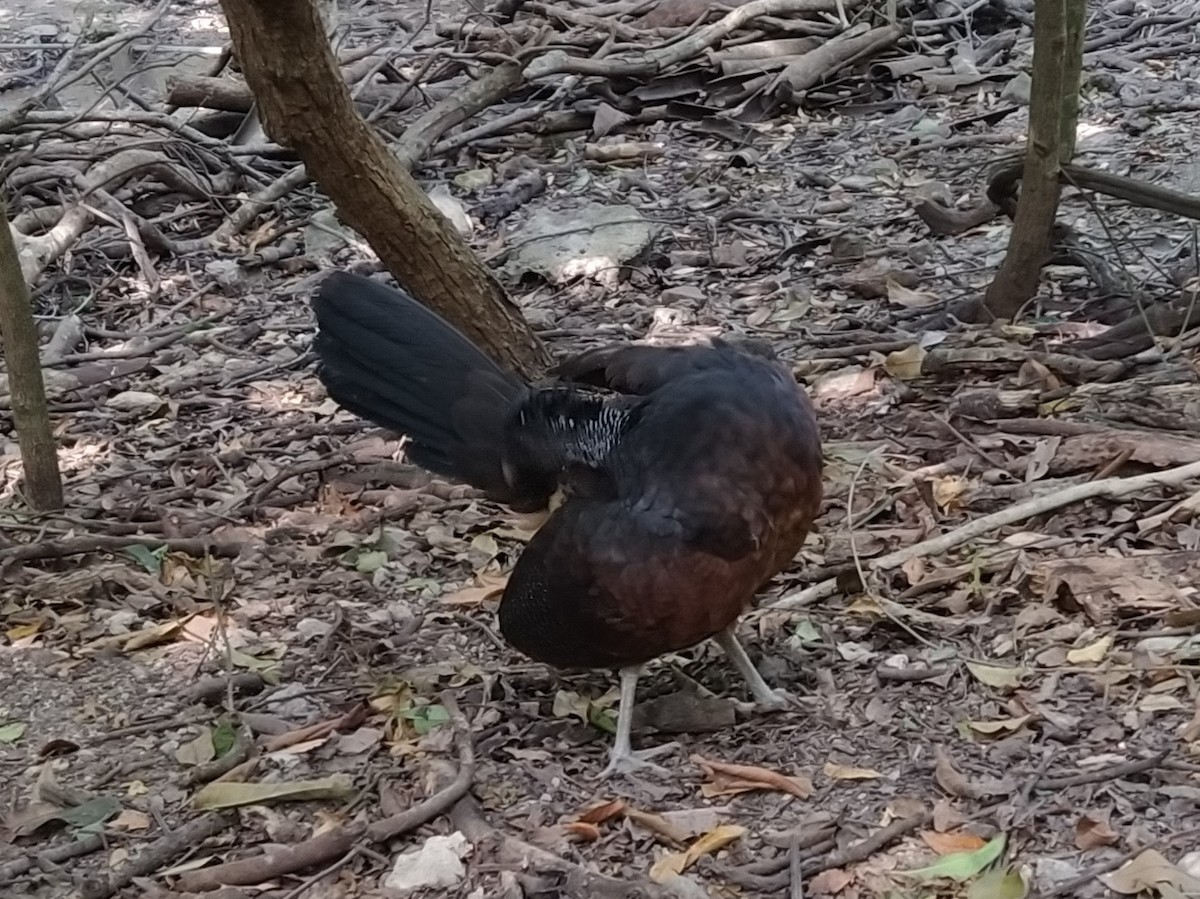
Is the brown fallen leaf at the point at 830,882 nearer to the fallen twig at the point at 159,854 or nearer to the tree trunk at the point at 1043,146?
the fallen twig at the point at 159,854

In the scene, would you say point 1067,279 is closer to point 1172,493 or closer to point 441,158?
point 1172,493

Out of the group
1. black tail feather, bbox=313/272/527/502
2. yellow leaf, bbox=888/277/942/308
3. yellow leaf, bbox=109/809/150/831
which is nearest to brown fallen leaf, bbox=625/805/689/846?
black tail feather, bbox=313/272/527/502

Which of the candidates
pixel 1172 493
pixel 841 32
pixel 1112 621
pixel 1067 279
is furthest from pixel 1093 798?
pixel 841 32

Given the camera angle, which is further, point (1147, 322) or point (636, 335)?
point (636, 335)

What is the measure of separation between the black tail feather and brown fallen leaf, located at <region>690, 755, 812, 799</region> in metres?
0.92

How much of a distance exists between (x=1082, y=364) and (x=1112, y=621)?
1.48 metres

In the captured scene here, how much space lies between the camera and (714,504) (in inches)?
121

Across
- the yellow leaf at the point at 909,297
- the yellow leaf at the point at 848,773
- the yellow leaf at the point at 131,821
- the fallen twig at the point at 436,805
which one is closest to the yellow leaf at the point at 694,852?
the yellow leaf at the point at 848,773

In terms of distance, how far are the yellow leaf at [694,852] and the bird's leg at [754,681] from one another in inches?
19.0

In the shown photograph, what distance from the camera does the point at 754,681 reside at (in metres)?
3.45

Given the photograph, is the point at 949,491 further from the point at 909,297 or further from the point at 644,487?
the point at 909,297

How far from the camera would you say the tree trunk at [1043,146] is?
4.77 meters

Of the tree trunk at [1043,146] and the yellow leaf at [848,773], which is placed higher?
the tree trunk at [1043,146]

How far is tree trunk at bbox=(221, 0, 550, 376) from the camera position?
12.2ft
